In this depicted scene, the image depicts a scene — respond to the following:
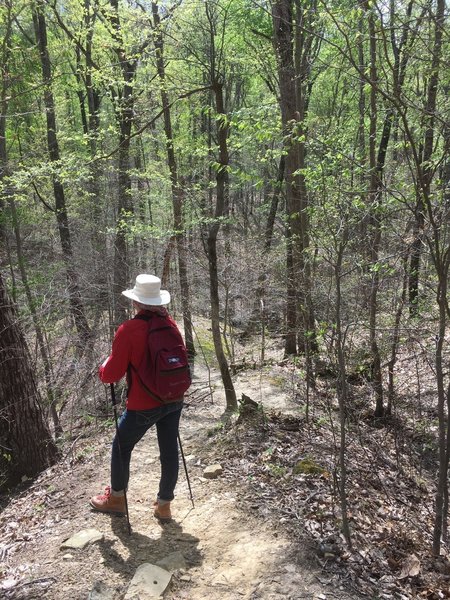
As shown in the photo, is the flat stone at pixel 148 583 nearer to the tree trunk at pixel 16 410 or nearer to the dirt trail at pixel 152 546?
the dirt trail at pixel 152 546

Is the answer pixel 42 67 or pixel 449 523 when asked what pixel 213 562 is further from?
pixel 42 67

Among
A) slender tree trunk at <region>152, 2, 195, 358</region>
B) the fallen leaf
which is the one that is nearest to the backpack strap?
the fallen leaf

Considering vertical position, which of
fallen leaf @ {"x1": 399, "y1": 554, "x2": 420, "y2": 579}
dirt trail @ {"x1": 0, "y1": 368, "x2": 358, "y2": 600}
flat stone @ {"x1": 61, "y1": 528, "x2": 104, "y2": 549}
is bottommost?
fallen leaf @ {"x1": 399, "y1": 554, "x2": 420, "y2": 579}

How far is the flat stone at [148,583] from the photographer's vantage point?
299 cm

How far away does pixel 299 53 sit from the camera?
8938 millimetres

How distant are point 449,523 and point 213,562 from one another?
111 inches

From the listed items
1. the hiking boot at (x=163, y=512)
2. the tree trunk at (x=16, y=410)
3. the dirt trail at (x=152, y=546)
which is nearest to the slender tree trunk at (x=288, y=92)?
the tree trunk at (x=16, y=410)

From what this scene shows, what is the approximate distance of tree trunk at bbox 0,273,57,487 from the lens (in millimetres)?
5371

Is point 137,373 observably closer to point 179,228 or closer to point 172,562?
point 172,562

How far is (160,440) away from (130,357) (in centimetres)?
80

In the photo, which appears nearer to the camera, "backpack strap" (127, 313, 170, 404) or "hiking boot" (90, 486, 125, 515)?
"backpack strap" (127, 313, 170, 404)

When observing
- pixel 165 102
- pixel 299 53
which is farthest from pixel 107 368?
pixel 165 102

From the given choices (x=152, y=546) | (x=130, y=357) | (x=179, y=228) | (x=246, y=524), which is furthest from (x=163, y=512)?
(x=179, y=228)

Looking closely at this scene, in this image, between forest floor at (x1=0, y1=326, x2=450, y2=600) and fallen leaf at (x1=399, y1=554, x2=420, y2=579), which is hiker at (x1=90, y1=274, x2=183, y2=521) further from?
fallen leaf at (x1=399, y1=554, x2=420, y2=579)
